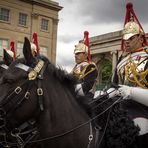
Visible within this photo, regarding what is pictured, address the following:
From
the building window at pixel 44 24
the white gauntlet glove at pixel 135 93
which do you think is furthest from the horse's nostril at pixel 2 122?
the building window at pixel 44 24

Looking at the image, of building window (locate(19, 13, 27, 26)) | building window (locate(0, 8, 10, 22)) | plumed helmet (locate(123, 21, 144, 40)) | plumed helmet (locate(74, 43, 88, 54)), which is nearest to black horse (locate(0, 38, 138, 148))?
plumed helmet (locate(123, 21, 144, 40))

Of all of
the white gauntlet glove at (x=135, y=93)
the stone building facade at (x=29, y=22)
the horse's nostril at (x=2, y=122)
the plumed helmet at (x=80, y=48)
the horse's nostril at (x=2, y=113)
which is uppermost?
the stone building facade at (x=29, y=22)

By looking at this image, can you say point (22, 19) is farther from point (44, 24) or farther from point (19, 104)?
point (19, 104)

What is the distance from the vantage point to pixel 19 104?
3393 mm

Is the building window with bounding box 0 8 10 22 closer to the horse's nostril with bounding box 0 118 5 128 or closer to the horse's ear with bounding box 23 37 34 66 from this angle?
the horse's ear with bounding box 23 37 34 66

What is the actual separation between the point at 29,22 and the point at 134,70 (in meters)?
38.2

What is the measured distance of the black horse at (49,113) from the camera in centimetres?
343

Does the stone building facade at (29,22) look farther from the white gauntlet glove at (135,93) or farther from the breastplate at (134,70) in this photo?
the white gauntlet glove at (135,93)

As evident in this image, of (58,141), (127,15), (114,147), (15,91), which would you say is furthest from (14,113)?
(127,15)

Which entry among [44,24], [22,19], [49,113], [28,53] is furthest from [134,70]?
[44,24]

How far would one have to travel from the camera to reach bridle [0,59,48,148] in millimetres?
3391

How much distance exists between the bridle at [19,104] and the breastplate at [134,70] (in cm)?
125

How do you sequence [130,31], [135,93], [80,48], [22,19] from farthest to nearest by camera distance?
[22,19]
[80,48]
[130,31]
[135,93]

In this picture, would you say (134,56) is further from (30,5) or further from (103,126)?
(30,5)
